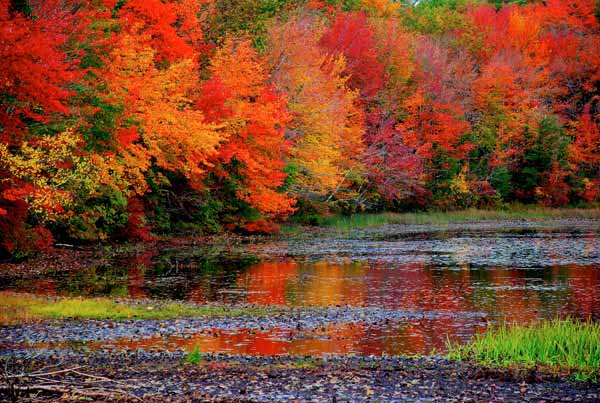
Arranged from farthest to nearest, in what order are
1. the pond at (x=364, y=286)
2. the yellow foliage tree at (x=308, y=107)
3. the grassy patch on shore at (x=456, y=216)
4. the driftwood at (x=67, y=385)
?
the grassy patch on shore at (x=456, y=216) < the yellow foliage tree at (x=308, y=107) < the pond at (x=364, y=286) < the driftwood at (x=67, y=385)

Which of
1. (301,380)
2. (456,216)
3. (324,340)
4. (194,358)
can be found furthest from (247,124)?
(301,380)

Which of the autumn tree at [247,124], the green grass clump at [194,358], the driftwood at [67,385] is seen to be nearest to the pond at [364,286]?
the green grass clump at [194,358]

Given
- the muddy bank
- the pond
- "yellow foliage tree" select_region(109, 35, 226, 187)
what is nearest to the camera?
the muddy bank

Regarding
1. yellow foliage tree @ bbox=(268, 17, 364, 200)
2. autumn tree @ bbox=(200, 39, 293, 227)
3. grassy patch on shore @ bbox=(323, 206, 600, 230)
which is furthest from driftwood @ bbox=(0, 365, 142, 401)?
grassy patch on shore @ bbox=(323, 206, 600, 230)

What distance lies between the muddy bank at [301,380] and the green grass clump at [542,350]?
0.74 meters

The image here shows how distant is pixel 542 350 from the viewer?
16594mm

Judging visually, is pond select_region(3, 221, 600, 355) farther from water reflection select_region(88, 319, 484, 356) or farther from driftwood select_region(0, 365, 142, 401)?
driftwood select_region(0, 365, 142, 401)

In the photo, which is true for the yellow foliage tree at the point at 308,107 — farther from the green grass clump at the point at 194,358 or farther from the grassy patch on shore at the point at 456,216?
the green grass clump at the point at 194,358

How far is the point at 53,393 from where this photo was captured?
13.1 meters

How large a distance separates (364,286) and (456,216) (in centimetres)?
4307

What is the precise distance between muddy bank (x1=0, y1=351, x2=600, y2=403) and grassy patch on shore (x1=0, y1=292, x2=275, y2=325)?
16.4 ft

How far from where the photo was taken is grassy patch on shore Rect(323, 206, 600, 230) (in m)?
62.5

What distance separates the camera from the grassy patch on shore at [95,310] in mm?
21750

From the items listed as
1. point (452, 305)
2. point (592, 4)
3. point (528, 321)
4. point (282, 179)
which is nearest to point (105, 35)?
point (282, 179)
